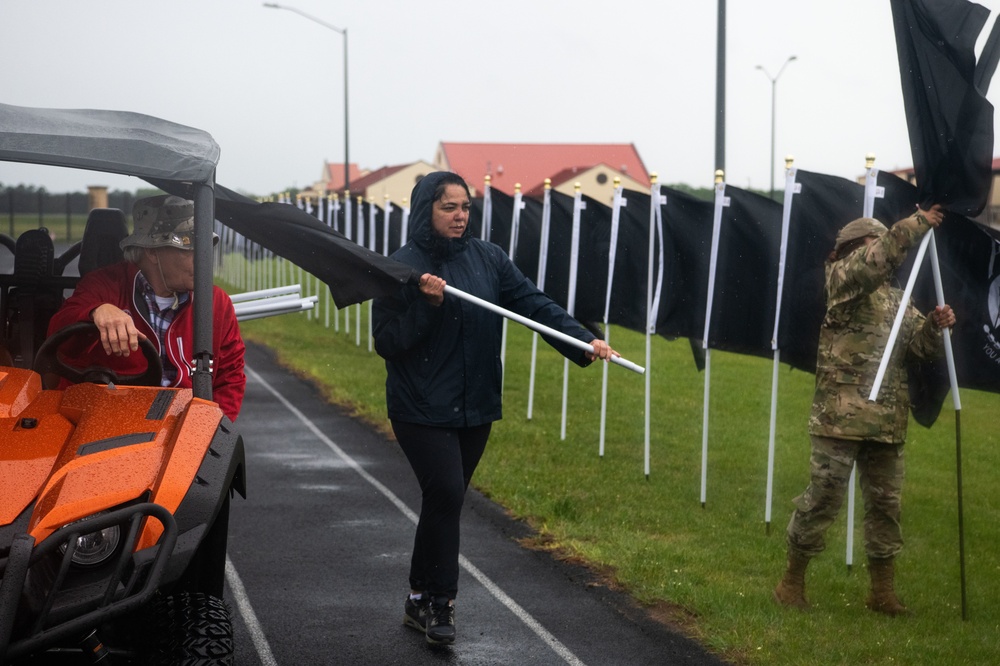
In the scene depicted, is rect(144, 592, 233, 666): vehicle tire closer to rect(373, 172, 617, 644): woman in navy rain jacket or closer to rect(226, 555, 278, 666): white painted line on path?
rect(226, 555, 278, 666): white painted line on path

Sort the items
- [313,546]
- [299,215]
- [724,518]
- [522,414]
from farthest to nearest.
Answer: [522,414]
[724,518]
[313,546]
[299,215]

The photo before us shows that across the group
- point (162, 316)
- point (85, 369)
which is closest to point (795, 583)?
point (162, 316)

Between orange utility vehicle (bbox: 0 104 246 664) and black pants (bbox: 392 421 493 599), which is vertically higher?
orange utility vehicle (bbox: 0 104 246 664)

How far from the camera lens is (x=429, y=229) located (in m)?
6.12

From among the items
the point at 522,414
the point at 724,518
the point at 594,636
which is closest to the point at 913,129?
the point at 594,636

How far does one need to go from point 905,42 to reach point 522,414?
931 cm

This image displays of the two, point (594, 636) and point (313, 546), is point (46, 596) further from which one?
point (313, 546)

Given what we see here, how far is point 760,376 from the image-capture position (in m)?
20.4

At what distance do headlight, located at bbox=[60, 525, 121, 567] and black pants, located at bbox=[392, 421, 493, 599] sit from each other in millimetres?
2254

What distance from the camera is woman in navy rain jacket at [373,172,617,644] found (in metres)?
6.08

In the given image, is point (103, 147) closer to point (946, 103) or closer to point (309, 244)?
point (309, 244)

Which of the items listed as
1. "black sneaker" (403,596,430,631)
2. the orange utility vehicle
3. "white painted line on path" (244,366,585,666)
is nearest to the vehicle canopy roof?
the orange utility vehicle

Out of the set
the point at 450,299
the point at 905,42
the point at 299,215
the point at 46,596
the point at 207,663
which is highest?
the point at 905,42

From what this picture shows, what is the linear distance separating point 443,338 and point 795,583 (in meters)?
2.35
